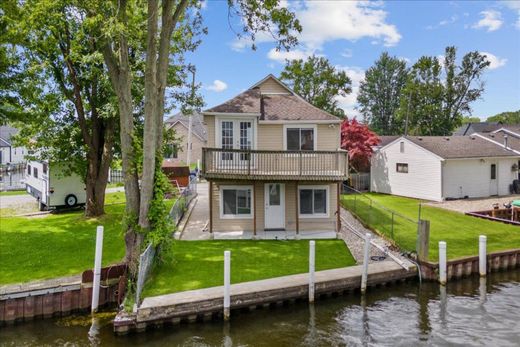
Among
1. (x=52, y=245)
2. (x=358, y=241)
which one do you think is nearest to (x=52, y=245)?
(x=52, y=245)

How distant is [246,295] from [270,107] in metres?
10.8

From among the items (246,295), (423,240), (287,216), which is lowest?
(246,295)

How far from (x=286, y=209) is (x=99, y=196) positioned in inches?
427

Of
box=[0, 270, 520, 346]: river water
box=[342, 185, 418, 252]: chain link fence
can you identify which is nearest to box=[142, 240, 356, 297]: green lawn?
box=[0, 270, 520, 346]: river water

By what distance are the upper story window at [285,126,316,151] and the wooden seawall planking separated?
22.4 feet

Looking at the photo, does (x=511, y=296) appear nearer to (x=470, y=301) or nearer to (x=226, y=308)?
(x=470, y=301)

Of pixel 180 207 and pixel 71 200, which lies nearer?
pixel 180 207

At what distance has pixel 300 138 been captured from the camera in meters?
18.6

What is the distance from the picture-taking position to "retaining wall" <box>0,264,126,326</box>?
35.3 feet

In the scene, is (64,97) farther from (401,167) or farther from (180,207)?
(401,167)

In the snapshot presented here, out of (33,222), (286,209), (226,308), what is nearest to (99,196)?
(33,222)

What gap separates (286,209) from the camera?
18.8 m

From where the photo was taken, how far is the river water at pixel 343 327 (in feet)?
32.3

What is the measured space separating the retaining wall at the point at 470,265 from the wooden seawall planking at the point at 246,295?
0.55 meters
